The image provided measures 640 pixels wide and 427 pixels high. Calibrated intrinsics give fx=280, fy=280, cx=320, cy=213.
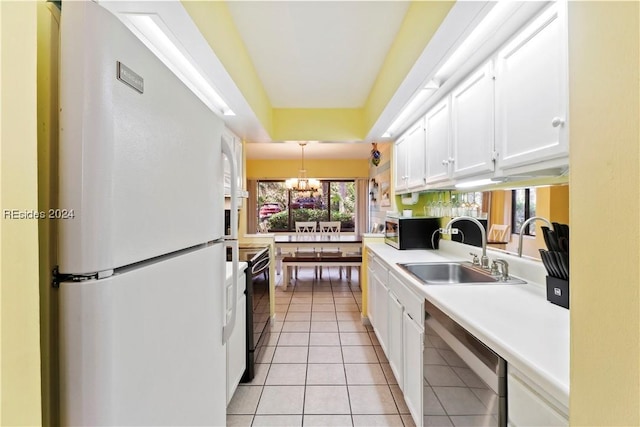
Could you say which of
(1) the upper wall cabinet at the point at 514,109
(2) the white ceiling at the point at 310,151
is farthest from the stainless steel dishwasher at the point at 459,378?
(2) the white ceiling at the point at 310,151

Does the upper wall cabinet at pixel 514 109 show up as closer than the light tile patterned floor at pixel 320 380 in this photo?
Yes

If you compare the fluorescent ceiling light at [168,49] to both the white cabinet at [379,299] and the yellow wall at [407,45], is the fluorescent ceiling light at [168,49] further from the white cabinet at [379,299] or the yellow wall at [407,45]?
the white cabinet at [379,299]

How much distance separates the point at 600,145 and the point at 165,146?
91cm

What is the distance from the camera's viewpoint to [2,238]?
441 millimetres

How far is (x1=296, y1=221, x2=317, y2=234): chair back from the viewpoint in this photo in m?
7.34

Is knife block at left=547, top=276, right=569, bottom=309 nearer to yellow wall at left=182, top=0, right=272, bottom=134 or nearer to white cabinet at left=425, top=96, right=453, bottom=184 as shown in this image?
white cabinet at left=425, top=96, right=453, bottom=184

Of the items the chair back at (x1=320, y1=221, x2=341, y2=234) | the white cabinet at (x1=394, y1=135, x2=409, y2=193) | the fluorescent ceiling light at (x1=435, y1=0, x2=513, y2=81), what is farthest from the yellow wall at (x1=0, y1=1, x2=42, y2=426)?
the chair back at (x1=320, y1=221, x2=341, y2=234)

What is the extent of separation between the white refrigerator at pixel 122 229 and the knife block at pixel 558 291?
58.0 inches

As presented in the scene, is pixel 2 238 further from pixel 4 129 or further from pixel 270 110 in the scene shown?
pixel 270 110

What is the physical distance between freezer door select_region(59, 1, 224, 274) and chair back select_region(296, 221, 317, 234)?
6564 millimetres

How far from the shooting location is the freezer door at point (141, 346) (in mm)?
534

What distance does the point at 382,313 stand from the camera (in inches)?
96.0

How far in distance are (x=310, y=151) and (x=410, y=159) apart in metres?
3.56

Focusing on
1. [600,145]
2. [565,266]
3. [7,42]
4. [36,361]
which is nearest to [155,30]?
[7,42]
